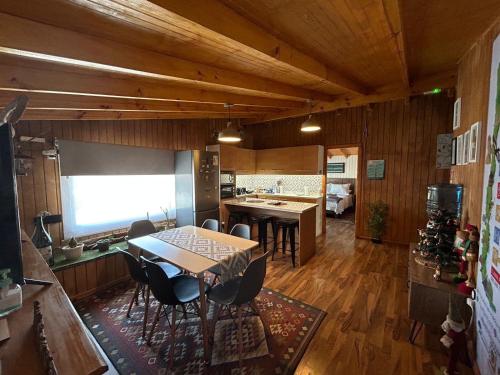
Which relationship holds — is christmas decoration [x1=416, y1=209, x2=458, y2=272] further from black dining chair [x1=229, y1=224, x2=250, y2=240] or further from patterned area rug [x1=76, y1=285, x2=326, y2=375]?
black dining chair [x1=229, y1=224, x2=250, y2=240]

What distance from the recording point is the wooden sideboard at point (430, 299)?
5.97 feet

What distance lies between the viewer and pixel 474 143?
6.65ft

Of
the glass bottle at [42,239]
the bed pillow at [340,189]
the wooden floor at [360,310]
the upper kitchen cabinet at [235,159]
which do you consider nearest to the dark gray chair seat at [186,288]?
the wooden floor at [360,310]

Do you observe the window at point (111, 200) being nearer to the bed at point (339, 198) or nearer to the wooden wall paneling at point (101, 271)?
the wooden wall paneling at point (101, 271)

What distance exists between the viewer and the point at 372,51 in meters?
2.32

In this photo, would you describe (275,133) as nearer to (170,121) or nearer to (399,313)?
(170,121)

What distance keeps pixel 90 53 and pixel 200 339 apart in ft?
7.91

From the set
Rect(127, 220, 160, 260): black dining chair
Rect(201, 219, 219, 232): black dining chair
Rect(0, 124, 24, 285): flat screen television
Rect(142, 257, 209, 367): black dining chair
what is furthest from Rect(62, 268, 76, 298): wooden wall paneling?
Rect(0, 124, 24, 285): flat screen television

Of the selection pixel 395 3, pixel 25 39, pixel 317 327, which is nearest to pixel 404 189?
pixel 317 327

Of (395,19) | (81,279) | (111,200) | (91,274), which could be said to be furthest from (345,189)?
(81,279)

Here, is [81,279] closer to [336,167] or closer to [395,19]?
[395,19]

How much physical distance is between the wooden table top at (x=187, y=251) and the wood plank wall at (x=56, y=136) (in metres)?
1.39

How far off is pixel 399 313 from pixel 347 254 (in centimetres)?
168

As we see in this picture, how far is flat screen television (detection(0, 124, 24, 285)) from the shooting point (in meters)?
1.12
